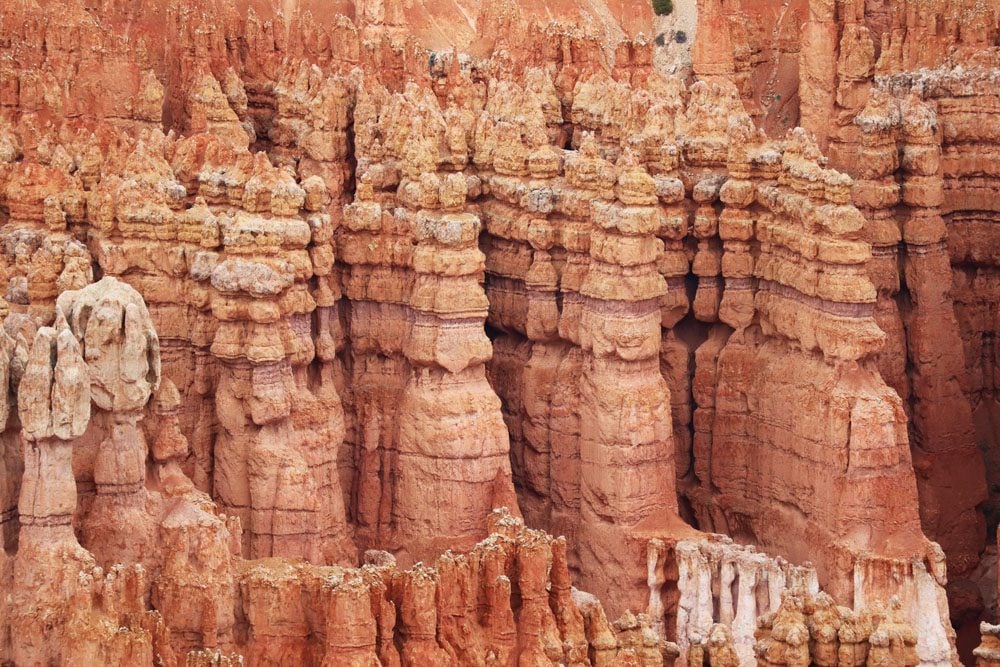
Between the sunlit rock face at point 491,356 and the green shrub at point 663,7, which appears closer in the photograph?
the sunlit rock face at point 491,356

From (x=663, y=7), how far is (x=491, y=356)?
24225mm

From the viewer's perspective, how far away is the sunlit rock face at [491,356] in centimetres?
4106

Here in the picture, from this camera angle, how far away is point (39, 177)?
159ft

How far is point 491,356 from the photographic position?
48.3 meters

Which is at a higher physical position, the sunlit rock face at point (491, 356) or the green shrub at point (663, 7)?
the green shrub at point (663, 7)

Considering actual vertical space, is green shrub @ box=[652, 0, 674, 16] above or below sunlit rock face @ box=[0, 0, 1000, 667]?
above

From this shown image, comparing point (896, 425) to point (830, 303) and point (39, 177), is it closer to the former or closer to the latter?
point (830, 303)

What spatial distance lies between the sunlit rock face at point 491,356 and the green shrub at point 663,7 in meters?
16.0

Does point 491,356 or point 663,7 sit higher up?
point 663,7

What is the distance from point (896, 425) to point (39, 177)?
1279 centimetres

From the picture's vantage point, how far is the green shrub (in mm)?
71062

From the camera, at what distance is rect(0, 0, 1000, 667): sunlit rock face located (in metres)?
41.1

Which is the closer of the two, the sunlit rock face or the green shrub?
the sunlit rock face

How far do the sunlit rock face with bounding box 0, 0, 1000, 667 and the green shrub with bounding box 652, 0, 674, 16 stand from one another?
1601 centimetres
